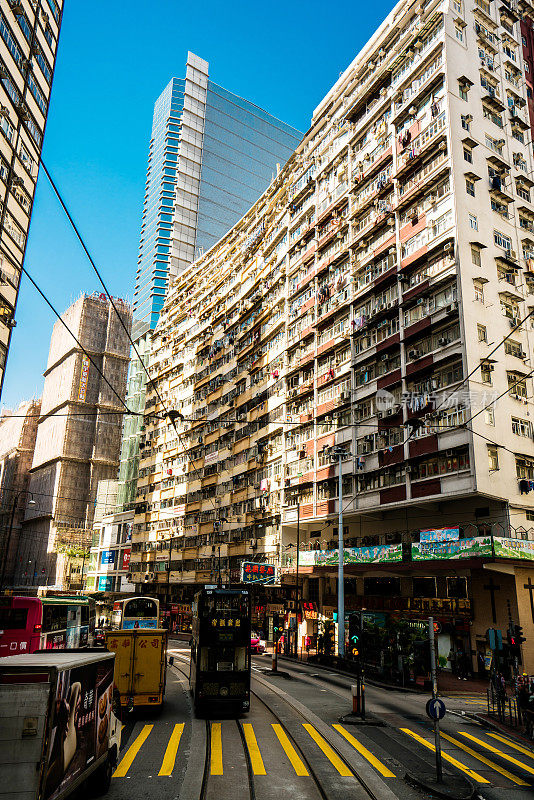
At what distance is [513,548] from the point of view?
94.4ft

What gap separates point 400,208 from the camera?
39156mm

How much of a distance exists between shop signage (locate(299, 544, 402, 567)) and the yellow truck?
1823 centimetres

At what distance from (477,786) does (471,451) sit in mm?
18897

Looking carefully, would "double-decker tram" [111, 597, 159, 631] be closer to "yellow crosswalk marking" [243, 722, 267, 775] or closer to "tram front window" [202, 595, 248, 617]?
"tram front window" [202, 595, 248, 617]

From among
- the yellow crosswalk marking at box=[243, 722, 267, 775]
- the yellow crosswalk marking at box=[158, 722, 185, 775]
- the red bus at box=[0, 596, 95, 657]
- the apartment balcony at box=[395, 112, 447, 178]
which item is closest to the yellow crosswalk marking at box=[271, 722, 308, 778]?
the yellow crosswalk marking at box=[243, 722, 267, 775]

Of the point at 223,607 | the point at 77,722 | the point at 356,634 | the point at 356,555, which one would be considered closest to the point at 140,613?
the point at 223,607

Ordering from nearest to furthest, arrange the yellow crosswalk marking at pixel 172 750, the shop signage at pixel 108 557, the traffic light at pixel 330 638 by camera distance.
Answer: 1. the yellow crosswalk marking at pixel 172 750
2. the traffic light at pixel 330 638
3. the shop signage at pixel 108 557

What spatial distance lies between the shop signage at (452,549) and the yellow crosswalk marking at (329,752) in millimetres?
13591

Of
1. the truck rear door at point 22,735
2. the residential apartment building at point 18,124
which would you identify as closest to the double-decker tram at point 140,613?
the truck rear door at point 22,735

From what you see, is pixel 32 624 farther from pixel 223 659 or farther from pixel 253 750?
pixel 253 750

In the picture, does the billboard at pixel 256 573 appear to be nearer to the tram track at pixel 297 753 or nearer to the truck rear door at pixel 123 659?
the tram track at pixel 297 753

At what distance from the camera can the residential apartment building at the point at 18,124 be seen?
A: 35.8 m

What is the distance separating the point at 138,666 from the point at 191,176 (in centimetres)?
10651

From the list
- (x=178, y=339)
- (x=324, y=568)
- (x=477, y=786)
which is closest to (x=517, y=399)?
(x=324, y=568)
